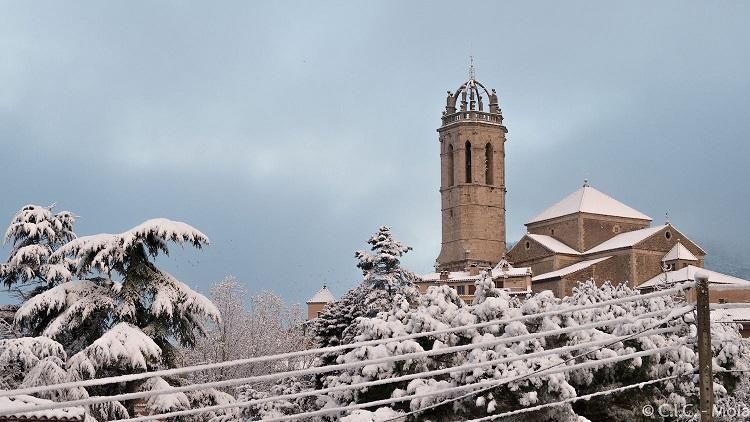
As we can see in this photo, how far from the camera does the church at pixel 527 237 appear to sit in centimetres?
6744

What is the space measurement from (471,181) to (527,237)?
11.3 m

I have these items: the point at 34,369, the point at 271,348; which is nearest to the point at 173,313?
the point at 34,369

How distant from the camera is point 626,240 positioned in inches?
2736

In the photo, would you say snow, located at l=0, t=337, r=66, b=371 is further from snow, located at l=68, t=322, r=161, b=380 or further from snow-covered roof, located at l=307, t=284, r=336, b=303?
snow-covered roof, located at l=307, t=284, r=336, b=303

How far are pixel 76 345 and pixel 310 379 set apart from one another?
5.58m

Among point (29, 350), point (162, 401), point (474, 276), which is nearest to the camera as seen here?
point (29, 350)

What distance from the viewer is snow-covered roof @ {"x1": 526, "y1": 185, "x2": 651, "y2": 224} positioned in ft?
241

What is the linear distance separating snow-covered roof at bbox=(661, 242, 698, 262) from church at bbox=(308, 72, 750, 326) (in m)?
0.06

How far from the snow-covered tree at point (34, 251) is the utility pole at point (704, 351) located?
18.5 metres

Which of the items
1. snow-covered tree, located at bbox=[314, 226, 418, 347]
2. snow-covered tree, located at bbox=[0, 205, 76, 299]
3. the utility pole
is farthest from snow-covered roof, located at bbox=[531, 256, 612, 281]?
the utility pole

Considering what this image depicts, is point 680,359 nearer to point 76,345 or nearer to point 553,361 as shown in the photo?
point 553,361

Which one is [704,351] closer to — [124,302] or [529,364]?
[529,364]

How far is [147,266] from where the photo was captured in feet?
63.5

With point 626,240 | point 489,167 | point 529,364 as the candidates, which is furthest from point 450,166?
point 529,364
